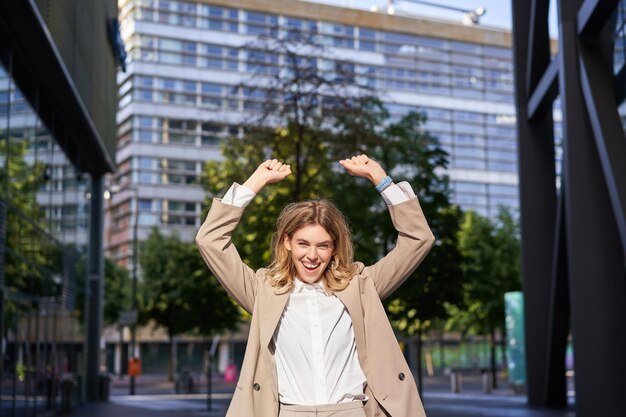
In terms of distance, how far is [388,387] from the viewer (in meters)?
3.91

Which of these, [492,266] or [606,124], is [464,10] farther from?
[606,124]

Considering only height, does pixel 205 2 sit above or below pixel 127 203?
above

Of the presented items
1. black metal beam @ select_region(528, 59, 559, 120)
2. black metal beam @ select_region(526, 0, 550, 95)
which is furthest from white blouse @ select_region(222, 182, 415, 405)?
black metal beam @ select_region(526, 0, 550, 95)

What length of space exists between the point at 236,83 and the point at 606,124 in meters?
64.8

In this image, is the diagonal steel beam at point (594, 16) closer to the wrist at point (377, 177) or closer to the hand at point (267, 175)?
the wrist at point (377, 177)

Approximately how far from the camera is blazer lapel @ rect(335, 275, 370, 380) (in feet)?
13.0

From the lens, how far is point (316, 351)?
3838 mm

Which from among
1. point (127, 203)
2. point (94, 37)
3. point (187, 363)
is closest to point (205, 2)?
point (127, 203)

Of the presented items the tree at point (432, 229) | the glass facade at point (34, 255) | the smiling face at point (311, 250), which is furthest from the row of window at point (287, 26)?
the smiling face at point (311, 250)

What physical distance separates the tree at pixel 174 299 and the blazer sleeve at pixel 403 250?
1418 inches

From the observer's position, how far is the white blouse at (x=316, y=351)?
150 inches

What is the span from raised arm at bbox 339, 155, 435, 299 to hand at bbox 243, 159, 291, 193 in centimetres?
23

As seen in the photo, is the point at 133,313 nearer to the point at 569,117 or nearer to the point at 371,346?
the point at 569,117

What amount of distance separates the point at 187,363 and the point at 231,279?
78041 millimetres
